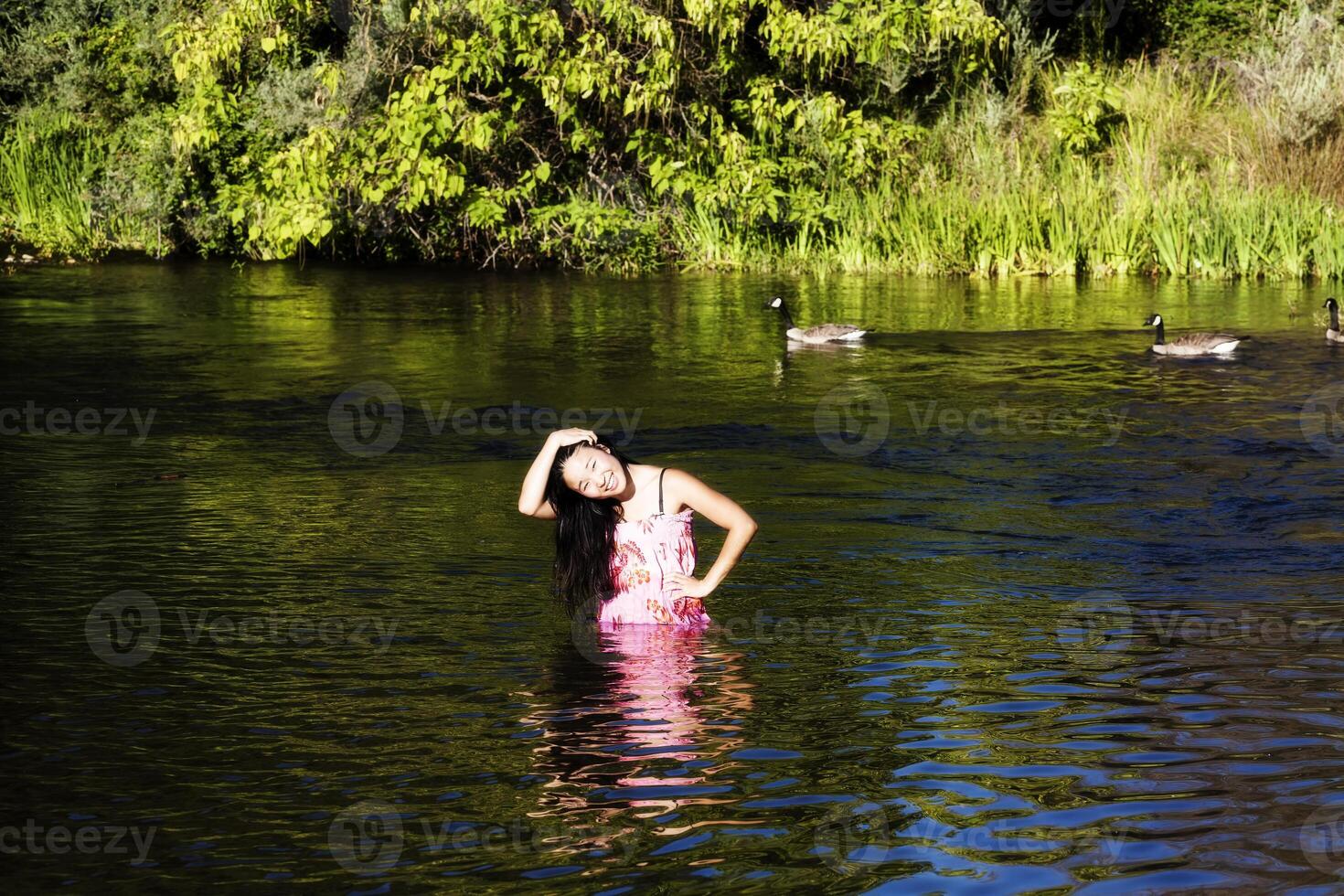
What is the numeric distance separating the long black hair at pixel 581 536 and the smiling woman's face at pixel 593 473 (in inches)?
2.8

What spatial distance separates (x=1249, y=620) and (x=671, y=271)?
19585mm

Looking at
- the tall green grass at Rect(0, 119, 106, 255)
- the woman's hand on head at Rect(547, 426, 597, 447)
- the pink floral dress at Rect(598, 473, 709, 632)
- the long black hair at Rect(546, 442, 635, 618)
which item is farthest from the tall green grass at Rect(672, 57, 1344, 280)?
the woman's hand on head at Rect(547, 426, 597, 447)

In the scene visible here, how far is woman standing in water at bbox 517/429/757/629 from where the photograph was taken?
729 centimetres

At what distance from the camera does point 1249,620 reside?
7734 mm

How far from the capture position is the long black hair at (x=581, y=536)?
744 centimetres

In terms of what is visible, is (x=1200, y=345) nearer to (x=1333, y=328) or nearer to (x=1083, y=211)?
(x=1333, y=328)

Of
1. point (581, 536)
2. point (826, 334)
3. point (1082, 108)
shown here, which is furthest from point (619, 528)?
point (1082, 108)

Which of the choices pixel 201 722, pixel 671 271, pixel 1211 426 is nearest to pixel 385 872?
pixel 201 722

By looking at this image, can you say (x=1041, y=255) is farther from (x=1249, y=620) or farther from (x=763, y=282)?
(x=1249, y=620)

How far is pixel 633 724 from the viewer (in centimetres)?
649

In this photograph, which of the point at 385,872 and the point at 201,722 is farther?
the point at 201,722

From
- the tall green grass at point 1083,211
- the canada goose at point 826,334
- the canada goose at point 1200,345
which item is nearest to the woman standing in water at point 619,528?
the canada goose at point 1200,345

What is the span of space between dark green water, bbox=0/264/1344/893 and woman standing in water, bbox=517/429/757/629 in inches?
9.5

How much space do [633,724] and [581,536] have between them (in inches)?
48.7
